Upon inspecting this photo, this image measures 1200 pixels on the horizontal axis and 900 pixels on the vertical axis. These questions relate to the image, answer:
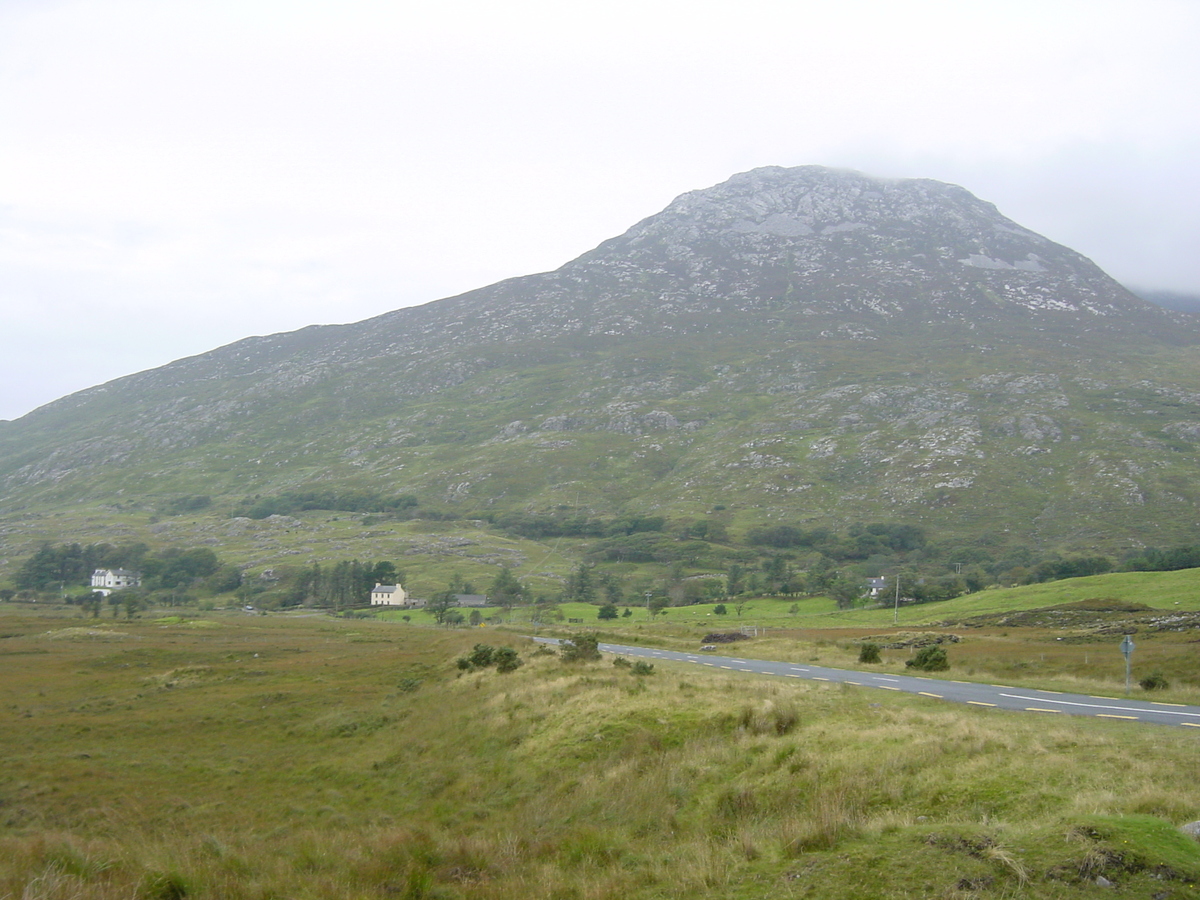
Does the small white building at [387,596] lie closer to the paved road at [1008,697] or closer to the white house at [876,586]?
the white house at [876,586]

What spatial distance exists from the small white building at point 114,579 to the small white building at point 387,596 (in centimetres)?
5585

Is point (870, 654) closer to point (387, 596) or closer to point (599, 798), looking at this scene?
point (599, 798)

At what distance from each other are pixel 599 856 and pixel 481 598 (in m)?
125

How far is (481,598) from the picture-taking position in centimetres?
13362

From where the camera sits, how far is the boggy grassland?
9.15 meters

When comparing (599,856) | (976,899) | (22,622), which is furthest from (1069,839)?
(22,622)

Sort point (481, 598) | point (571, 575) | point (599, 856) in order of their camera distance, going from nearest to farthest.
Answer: point (599, 856) < point (481, 598) < point (571, 575)

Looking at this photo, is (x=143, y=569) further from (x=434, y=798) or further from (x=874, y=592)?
(x=434, y=798)

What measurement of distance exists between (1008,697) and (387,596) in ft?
405

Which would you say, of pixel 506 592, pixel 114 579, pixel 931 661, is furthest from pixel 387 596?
pixel 931 661

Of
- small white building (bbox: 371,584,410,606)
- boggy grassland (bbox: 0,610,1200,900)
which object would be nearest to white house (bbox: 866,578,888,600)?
small white building (bbox: 371,584,410,606)

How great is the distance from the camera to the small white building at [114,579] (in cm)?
15100

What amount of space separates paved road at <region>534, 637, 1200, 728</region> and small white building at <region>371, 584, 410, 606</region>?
107m

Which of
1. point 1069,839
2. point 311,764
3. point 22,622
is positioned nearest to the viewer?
point 1069,839
